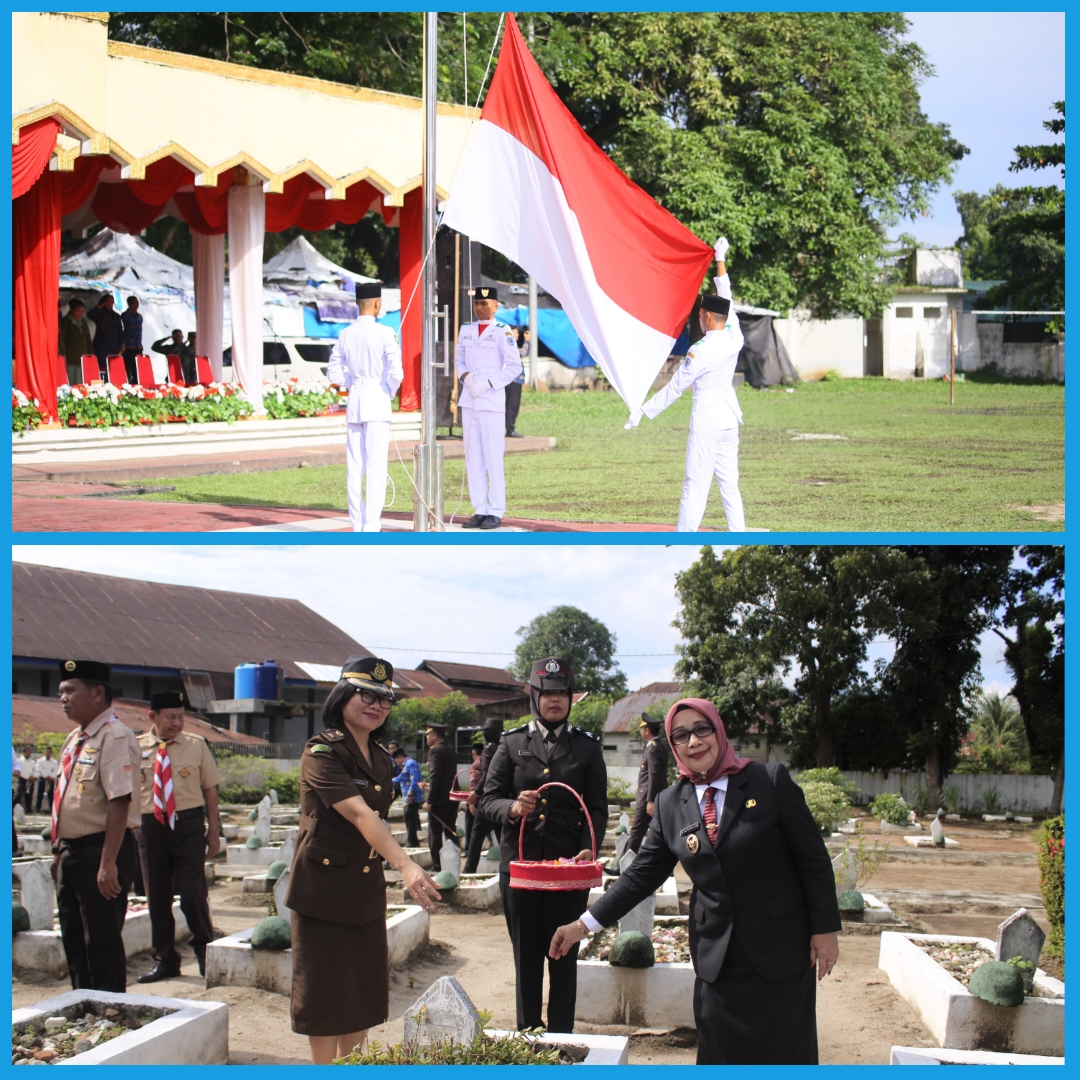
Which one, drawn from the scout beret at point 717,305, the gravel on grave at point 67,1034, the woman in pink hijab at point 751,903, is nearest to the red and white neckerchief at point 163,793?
the gravel on grave at point 67,1034

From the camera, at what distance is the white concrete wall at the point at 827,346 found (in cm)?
3419

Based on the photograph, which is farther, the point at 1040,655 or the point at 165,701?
the point at 1040,655

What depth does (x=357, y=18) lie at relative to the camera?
79.2 feet

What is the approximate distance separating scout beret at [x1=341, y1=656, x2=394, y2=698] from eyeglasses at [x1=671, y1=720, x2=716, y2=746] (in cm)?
111

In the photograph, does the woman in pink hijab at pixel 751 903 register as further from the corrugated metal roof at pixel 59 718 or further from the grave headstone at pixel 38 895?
the corrugated metal roof at pixel 59 718

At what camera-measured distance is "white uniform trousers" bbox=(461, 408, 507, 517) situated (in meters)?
10.1

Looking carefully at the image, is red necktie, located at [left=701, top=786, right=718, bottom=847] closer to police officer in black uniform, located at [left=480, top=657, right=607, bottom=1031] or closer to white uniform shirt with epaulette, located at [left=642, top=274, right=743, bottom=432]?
police officer in black uniform, located at [left=480, top=657, right=607, bottom=1031]

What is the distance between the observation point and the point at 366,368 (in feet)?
32.0

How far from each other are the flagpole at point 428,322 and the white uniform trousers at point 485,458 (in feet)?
4.85

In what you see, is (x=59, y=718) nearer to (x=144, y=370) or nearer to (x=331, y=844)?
(x=144, y=370)

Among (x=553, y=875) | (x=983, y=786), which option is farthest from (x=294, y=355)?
(x=553, y=875)

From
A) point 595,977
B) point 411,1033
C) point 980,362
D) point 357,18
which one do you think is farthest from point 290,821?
point 980,362

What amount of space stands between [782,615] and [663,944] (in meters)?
11.2

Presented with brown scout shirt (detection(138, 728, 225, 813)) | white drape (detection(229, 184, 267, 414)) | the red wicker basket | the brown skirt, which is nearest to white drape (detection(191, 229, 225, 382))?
white drape (detection(229, 184, 267, 414))
